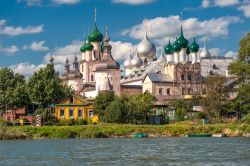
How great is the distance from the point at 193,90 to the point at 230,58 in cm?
2520

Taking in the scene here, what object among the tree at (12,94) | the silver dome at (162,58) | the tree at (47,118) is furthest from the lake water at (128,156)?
Result: the silver dome at (162,58)

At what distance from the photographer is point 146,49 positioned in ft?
393

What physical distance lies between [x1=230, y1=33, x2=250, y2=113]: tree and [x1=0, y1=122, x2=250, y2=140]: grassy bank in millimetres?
7472

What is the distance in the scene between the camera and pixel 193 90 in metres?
99.9

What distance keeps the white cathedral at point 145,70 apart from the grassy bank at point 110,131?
34905 millimetres

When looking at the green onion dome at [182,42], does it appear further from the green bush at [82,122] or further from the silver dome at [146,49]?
the green bush at [82,122]

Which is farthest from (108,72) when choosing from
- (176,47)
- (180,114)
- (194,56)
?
(180,114)

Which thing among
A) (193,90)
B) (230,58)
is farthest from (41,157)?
(230,58)

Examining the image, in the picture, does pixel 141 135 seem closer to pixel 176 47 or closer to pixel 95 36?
pixel 176 47

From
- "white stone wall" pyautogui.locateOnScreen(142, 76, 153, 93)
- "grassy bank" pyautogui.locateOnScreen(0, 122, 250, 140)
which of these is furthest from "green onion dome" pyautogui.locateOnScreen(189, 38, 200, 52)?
"grassy bank" pyautogui.locateOnScreen(0, 122, 250, 140)

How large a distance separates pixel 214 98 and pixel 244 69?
21.7 ft

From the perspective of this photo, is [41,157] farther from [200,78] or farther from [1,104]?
[200,78]

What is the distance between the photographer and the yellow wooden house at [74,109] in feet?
236

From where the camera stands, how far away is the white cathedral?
97.9 meters
